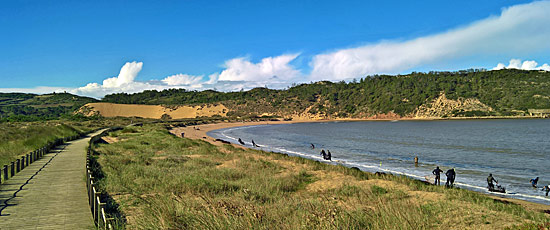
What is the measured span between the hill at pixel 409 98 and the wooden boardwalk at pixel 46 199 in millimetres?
127509

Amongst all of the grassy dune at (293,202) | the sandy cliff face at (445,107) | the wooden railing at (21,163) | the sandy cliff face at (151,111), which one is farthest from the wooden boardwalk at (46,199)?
the sandy cliff face at (151,111)

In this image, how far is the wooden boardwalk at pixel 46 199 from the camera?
8672 mm

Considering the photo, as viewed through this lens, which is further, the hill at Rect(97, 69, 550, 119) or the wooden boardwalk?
the hill at Rect(97, 69, 550, 119)

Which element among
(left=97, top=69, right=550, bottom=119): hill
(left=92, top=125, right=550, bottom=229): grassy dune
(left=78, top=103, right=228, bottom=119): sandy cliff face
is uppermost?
(left=97, top=69, right=550, bottom=119): hill

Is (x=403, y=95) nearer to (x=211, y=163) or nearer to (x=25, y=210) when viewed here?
(x=211, y=163)

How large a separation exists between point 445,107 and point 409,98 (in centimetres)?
1505

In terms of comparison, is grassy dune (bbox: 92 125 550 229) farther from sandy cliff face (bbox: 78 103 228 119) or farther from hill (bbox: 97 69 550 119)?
sandy cliff face (bbox: 78 103 228 119)

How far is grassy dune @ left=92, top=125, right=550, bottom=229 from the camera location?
734 centimetres

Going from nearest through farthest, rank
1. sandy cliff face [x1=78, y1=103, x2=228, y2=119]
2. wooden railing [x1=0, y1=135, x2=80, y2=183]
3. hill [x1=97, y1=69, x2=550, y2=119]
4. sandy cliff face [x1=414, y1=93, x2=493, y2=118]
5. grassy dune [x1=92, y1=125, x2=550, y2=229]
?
1. grassy dune [x1=92, y1=125, x2=550, y2=229]
2. wooden railing [x1=0, y1=135, x2=80, y2=183]
3. hill [x1=97, y1=69, x2=550, y2=119]
4. sandy cliff face [x1=414, y1=93, x2=493, y2=118]
5. sandy cliff face [x1=78, y1=103, x2=228, y2=119]

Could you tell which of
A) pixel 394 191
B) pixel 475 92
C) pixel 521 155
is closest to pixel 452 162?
pixel 521 155

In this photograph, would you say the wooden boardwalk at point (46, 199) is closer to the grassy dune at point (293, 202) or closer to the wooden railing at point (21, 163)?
the wooden railing at point (21, 163)

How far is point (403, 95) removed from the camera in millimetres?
140875

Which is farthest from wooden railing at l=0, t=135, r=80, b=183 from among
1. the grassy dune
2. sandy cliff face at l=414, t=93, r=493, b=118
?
sandy cliff face at l=414, t=93, r=493, b=118

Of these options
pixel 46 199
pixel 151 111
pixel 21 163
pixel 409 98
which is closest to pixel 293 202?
pixel 46 199
